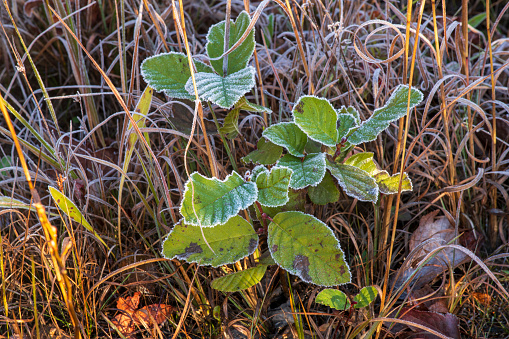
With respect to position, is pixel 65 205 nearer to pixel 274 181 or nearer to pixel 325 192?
pixel 274 181

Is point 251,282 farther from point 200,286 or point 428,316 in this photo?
point 428,316

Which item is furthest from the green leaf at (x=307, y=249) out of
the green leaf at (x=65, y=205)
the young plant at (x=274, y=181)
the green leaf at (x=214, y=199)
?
the green leaf at (x=65, y=205)

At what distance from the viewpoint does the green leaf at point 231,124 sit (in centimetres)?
91

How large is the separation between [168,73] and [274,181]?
35cm

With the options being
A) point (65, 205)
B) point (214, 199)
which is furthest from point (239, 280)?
point (65, 205)

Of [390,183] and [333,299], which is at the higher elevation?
[390,183]

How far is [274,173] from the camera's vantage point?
834 millimetres

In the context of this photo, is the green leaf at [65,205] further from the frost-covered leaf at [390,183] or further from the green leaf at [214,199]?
the frost-covered leaf at [390,183]

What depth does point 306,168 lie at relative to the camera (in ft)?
2.91

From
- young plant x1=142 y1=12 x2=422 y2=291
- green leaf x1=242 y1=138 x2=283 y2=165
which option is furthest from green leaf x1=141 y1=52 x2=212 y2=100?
green leaf x1=242 y1=138 x2=283 y2=165

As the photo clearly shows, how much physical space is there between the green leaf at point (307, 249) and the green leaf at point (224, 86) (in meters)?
0.27

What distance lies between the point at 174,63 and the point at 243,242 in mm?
432

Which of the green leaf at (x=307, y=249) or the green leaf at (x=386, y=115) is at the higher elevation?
the green leaf at (x=386, y=115)

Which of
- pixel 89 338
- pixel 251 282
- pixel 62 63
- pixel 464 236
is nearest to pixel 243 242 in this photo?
pixel 251 282
